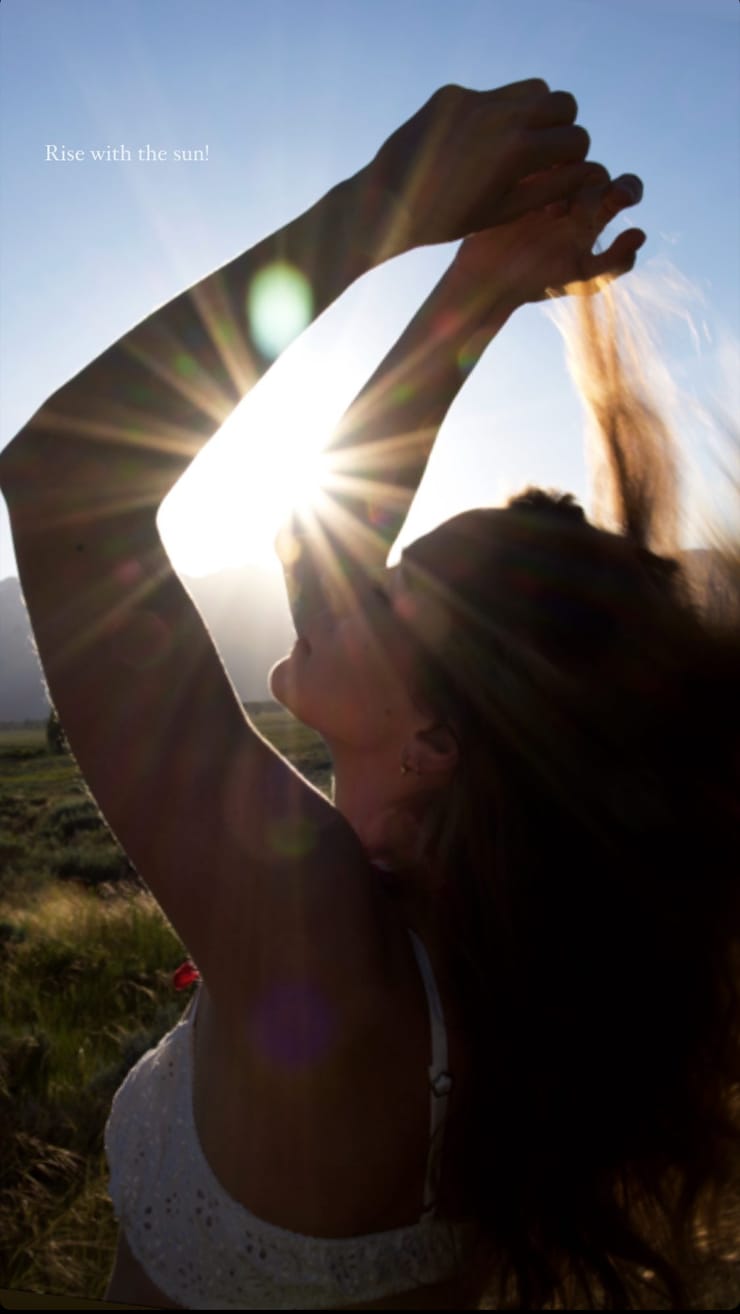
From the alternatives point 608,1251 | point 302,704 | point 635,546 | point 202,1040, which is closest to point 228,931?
point 202,1040

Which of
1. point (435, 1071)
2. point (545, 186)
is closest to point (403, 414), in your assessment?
point (545, 186)

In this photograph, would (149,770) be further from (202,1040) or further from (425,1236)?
(425,1236)

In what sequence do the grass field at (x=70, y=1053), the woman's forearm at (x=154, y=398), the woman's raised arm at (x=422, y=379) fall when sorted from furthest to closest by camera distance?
the grass field at (x=70, y=1053)
the woman's raised arm at (x=422, y=379)
the woman's forearm at (x=154, y=398)

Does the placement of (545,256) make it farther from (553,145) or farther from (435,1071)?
(435,1071)

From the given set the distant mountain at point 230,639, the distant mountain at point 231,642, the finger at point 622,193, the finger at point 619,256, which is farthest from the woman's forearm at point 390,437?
the distant mountain at point 231,642

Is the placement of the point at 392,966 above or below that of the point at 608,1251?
above

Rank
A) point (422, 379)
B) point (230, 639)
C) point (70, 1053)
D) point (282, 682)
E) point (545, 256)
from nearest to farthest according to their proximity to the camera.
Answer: point (282, 682), point (545, 256), point (422, 379), point (70, 1053), point (230, 639)

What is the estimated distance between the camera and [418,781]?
154 centimetres

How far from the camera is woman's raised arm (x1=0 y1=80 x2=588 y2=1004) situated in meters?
1.07

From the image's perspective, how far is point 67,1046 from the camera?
5160mm

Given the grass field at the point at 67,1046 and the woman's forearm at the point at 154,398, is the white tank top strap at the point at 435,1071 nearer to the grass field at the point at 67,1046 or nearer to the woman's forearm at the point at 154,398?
the grass field at the point at 67,1046

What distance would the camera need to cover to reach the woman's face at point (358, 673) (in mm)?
1559

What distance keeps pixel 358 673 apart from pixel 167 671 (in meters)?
0.52

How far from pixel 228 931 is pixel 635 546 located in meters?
0.98
